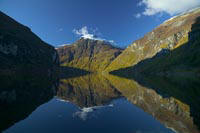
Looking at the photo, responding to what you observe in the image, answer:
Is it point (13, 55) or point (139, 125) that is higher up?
point (13, 55)

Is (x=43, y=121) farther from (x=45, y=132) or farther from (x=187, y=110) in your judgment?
(x=187, y=110)

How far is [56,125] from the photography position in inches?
1051

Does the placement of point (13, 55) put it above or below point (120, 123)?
above

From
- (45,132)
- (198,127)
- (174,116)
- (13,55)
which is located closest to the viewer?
(45,132)

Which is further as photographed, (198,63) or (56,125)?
(198,63)

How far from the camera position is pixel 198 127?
2525cm

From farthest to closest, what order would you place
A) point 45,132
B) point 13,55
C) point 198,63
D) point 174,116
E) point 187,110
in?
point 13,55 → point 198,63 → point 187,110 → point 174,116 → point 45,132

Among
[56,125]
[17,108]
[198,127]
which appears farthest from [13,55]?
[198,127]

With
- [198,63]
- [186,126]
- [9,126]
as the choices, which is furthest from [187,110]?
[198,63]

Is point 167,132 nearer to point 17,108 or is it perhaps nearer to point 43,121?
point 43,121

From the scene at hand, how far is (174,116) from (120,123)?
1256cm

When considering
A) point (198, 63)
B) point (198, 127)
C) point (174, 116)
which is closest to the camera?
point (198, 127)

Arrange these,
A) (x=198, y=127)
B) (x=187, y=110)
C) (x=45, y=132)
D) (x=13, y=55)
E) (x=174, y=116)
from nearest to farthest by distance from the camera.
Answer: (x=45, y=132) → (x=198, y=127) → (x=174, y=116) → (x=187, y=110) → (x=13, y=55)

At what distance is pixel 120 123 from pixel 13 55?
18421 cm
